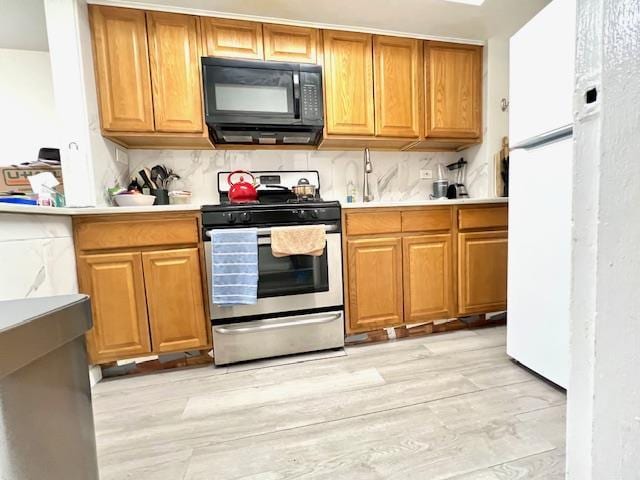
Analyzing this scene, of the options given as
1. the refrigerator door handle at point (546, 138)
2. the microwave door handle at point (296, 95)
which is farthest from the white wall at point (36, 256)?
the refrigerator door handle at point (546, 138)

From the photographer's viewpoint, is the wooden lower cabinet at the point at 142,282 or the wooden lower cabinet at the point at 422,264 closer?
the wooden lower cabinet at the point at 142,282

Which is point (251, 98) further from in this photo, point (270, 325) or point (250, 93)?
point (270, 325)

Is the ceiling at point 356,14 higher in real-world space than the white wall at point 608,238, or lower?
higher

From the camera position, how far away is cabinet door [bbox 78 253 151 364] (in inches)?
60.6

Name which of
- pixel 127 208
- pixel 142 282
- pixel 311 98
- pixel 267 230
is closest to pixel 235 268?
pixel 267 230

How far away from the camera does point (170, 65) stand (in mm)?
1811

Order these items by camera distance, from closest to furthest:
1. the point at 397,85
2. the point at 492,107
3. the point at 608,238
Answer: the point at 608,238
the point at 397,85
the point at 492,107

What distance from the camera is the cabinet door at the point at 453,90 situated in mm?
2188

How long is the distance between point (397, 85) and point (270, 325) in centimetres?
187

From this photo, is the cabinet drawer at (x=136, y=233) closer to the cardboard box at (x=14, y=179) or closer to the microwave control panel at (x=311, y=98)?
the cardboard box at (x=14, y=179)

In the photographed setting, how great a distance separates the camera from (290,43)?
6.41ft

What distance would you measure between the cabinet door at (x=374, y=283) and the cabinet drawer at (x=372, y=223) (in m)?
0.06

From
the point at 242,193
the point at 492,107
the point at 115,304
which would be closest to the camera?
the point at 115,304

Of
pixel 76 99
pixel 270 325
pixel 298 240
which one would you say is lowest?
pixel 270 325
